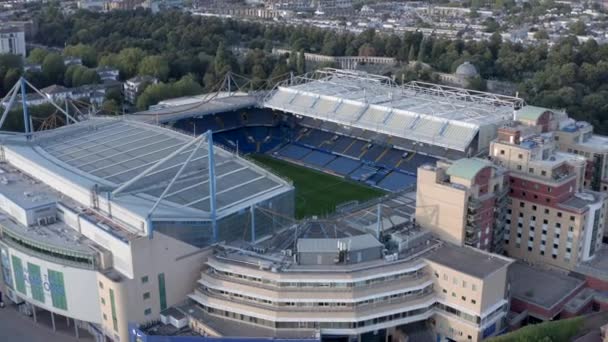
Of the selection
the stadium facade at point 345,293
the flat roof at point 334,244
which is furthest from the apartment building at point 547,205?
the flat roof at point 334,244

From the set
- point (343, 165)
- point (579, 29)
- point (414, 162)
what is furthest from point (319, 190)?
point (579, 29)

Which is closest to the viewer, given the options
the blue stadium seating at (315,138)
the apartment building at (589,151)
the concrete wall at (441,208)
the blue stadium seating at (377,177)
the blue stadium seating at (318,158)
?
the concrete wall at (441,208)

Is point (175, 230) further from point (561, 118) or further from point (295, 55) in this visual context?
point (295, 55)

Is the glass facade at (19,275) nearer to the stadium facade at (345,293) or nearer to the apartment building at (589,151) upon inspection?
the stadium facade at (345,293)

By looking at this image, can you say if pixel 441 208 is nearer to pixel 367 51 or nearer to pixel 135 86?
pixel 135 86

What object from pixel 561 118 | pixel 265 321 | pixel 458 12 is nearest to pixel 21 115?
pixel 265 321

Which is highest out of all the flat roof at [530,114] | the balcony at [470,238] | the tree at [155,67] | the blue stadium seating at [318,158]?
the flat roof at [530,114]
